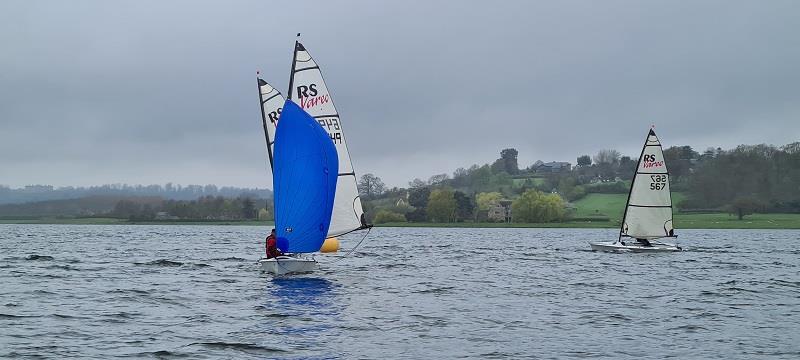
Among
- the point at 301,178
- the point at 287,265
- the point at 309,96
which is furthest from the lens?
the point at 309,96

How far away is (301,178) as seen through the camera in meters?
31.6

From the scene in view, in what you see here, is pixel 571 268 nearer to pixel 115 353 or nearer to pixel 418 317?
pixel 418 317

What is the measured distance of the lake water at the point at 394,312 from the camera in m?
18.1

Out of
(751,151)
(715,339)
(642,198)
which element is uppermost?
(751,151)

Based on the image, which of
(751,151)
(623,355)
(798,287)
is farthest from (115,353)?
(751,151)

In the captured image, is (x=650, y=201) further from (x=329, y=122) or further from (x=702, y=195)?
(x=702, y=195)

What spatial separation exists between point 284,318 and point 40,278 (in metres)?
15.6

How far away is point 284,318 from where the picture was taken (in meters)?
22.1

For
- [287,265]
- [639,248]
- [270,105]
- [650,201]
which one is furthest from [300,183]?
[650,201]

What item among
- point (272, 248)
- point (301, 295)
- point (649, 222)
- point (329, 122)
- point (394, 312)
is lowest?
point (394, 312)

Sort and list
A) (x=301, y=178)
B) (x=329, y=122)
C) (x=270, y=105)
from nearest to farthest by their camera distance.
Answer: (x=301, y=178)
(x=329, y=122)
(x=270, y=105)

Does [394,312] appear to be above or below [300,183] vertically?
below

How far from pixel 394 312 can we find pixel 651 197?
35.3m

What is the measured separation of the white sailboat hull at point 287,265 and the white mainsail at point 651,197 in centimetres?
2843
